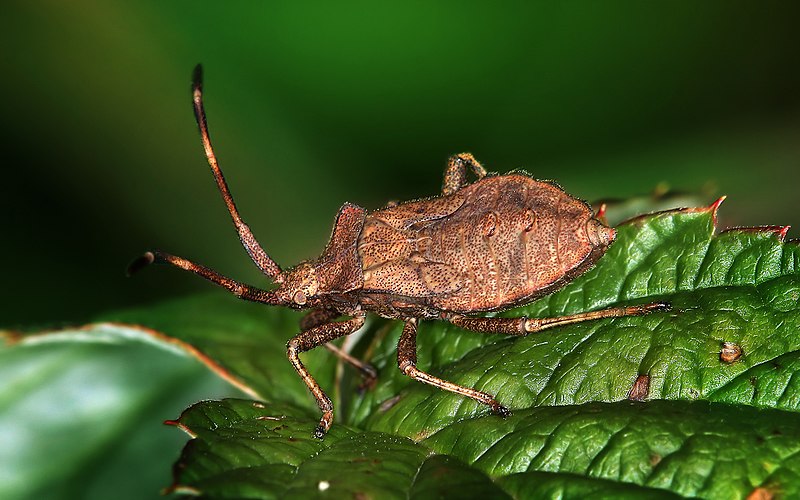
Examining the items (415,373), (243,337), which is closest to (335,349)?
(243,337)

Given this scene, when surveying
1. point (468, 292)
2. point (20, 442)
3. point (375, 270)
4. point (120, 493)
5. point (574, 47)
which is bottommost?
point (120, 493)

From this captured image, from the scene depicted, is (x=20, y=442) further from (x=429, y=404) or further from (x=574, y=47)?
(x=574, y=47)

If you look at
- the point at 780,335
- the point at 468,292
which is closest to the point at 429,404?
the point at 468,292

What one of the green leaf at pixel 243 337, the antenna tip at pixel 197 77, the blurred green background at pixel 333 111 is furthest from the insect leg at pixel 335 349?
the blurred green background at pixel 333 111

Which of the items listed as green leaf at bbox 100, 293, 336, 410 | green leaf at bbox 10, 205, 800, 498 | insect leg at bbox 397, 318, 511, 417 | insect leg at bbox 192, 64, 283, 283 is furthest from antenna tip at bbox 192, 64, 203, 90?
insect leg at bbox 397, 318, 511, 417

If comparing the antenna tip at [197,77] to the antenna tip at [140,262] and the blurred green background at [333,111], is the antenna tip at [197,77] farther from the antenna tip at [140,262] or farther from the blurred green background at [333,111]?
the blurred green background at [333,111]

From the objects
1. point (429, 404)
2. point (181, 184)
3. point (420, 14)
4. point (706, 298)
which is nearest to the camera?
point (706, 298)

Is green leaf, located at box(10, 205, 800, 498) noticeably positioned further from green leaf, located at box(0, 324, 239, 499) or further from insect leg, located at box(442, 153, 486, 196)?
insect leg, located at box(442, 153, 486, 196)
